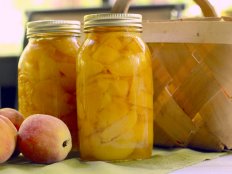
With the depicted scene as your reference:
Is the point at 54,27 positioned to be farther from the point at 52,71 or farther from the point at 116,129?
the point at 116,129

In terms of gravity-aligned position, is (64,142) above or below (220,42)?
below

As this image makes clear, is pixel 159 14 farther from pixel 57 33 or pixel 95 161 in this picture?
pixel 95 161

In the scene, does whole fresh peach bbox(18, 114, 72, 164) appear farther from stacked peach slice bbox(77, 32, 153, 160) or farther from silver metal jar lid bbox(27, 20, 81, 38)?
silver metal jar lid bbox(27, 20, 81, 38)

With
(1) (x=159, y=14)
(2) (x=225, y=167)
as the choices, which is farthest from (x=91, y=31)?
(1) (x=159, y=14)

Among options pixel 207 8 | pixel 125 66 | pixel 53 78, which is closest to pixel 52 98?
pixel 53 78

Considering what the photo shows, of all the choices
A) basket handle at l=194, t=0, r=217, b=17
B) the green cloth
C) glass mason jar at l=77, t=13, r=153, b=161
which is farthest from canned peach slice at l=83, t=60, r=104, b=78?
basket handle at l=194, t=0, r=217, b=17

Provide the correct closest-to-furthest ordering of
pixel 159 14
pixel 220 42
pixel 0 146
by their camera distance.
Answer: pixel 0 146 < pixel 220 42 < pixel 159 14
